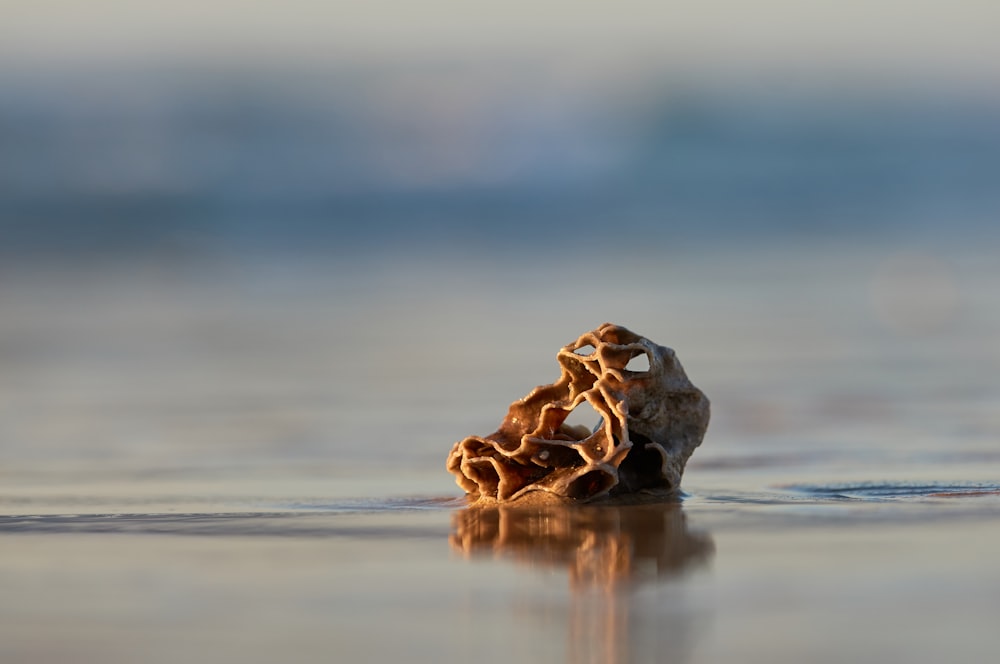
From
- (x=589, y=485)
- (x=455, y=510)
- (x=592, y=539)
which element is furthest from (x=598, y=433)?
(x=592, y=539)

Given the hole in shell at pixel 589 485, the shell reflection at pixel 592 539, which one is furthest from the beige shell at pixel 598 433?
the shell reflection at pixel 592 539

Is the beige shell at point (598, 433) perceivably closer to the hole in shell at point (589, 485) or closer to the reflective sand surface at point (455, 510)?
the hole in shell at point (589, 485)

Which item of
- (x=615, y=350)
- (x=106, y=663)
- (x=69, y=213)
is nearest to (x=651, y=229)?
(x=69, y=213)

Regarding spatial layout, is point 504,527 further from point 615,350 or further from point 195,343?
point 195,343

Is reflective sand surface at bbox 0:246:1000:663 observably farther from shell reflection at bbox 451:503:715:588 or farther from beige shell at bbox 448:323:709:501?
beige shell at bbox 448:323:709:501

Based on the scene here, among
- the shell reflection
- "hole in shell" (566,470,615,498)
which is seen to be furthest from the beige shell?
the shell reflection

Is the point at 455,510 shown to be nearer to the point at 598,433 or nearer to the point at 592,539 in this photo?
the point at 598,433
